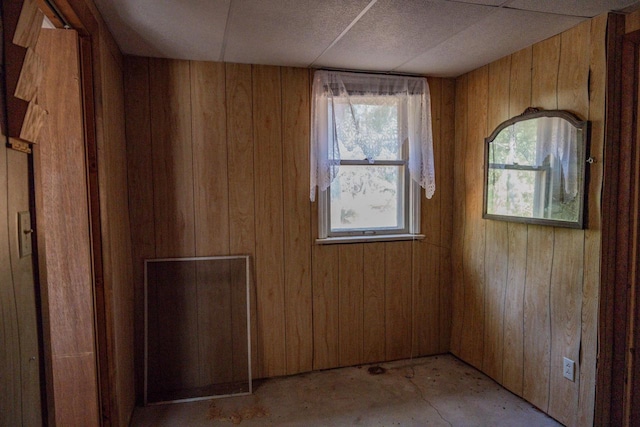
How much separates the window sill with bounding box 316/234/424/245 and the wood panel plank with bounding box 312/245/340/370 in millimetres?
48

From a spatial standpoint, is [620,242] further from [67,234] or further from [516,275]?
[67,234]

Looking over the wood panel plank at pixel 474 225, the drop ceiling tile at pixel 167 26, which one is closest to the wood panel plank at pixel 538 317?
the wood panel plank at pixel 474 225

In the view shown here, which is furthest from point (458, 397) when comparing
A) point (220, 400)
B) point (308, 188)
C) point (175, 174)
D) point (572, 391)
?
point (175, 174)

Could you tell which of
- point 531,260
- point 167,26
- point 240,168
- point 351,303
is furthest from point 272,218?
point 531,260

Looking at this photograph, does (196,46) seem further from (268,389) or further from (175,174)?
(268,389)

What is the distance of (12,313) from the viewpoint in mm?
984

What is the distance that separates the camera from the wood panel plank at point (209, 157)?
8.46 ft

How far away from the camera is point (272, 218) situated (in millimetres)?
2758

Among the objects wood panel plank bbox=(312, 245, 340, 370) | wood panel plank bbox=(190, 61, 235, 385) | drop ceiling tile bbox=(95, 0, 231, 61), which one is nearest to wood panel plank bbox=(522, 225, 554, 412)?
wood panel plank bbox=(312, 245, 340, 370)

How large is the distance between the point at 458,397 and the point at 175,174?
2.45 m

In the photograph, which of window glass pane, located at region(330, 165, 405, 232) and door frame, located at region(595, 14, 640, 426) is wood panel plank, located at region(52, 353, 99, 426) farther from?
door frame, located at region(595, 14, 640, 426)

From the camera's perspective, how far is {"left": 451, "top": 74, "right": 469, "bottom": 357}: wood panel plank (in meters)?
2.99

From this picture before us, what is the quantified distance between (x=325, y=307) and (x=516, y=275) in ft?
4.50

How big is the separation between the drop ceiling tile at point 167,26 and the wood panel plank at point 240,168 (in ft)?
0.83
